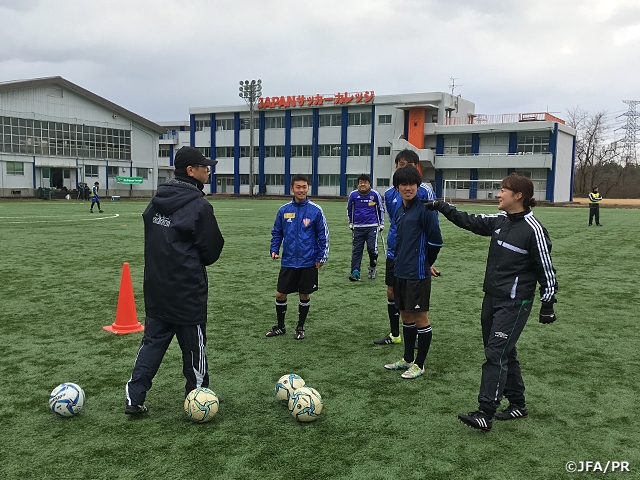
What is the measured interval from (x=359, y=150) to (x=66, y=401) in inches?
2382

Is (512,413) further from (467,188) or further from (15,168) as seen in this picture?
(467,188)

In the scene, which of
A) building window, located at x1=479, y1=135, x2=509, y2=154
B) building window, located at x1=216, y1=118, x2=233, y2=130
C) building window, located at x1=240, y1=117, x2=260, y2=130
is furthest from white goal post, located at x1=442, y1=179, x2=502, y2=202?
building window, located at x1=216, y1=118, x2=233, y2=130

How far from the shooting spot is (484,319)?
13.9 ft

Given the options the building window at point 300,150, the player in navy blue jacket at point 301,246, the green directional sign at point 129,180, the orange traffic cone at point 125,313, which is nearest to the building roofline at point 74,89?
the green directional sign at point 129,180

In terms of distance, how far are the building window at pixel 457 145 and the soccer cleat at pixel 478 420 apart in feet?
186

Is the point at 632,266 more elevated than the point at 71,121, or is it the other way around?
the point at 71,121

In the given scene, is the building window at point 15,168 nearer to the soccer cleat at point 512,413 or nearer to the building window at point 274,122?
the building window at point 274,122

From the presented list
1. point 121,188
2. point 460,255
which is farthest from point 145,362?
point 121,188

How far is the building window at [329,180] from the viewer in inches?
2537

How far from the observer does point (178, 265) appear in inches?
161

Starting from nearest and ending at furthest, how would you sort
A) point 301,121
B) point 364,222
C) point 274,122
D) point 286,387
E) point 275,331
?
1. point 286,387
2. point 275,331
3. point 364,222
4. point 301,121
5. point 274,122

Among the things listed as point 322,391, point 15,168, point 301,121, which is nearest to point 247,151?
point 301,121

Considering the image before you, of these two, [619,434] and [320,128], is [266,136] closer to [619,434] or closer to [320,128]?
[320,128]

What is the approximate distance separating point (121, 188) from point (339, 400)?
5740 centimetres
